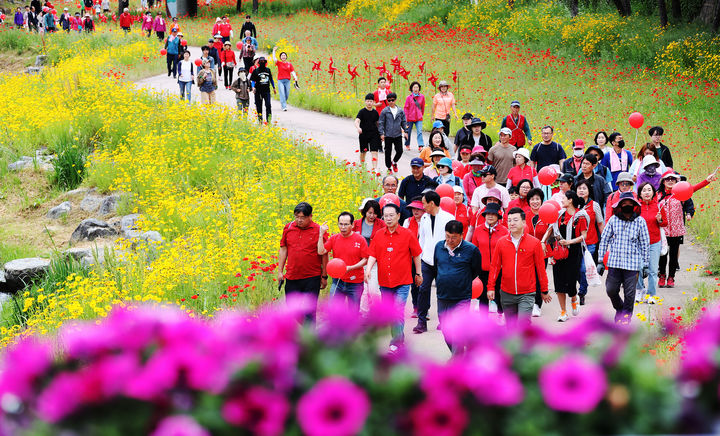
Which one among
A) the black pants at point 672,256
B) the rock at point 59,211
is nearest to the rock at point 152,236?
the rock at point 59,211

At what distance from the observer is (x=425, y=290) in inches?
358

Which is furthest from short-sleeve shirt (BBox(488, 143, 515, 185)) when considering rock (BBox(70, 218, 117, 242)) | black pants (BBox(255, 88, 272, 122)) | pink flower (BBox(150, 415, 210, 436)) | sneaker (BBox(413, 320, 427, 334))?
pink flower (BBox(150, 415, 210, 436))

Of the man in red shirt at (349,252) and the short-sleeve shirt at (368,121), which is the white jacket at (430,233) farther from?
the short-sleeve shirt at (368,121)

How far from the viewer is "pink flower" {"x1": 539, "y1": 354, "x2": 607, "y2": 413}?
6.84 feet

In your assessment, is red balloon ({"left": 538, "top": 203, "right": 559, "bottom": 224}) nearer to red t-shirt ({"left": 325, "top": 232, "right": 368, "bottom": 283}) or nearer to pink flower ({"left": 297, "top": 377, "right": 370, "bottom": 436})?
red t-shirt ({"left": 325, "top": 232, "right": 368, "bottom": 283})

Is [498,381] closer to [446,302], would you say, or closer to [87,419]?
[87,419]

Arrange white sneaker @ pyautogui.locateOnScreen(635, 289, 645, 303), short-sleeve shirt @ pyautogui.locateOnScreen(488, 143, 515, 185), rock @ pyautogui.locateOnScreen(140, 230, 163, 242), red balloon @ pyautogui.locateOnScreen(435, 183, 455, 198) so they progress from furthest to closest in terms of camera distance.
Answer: short-sleeve shirt @ pyautogui.locateOnScreen(488, 143, 515, 185) < rock @ pyautogui.locateOnScreen(140, 230, 163, 242) < red balloon @ pyautogui.locateOnScreen(435, 183, 455, 198) < white sneaker @ pyautogui.locateOnScreen(635, 289, 645, 303)

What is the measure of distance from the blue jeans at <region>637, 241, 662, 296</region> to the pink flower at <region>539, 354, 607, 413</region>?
27.2 ft

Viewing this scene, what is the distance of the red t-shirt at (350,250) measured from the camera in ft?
27.5

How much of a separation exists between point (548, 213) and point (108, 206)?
9491 millimetres

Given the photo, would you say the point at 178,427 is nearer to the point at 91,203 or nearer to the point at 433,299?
the point at 433,299

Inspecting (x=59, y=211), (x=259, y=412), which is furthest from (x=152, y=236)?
(x=259, y=412)

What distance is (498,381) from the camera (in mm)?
2164

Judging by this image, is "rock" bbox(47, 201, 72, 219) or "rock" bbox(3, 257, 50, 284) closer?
"rock" bbox(3, 257, 50, 284)
